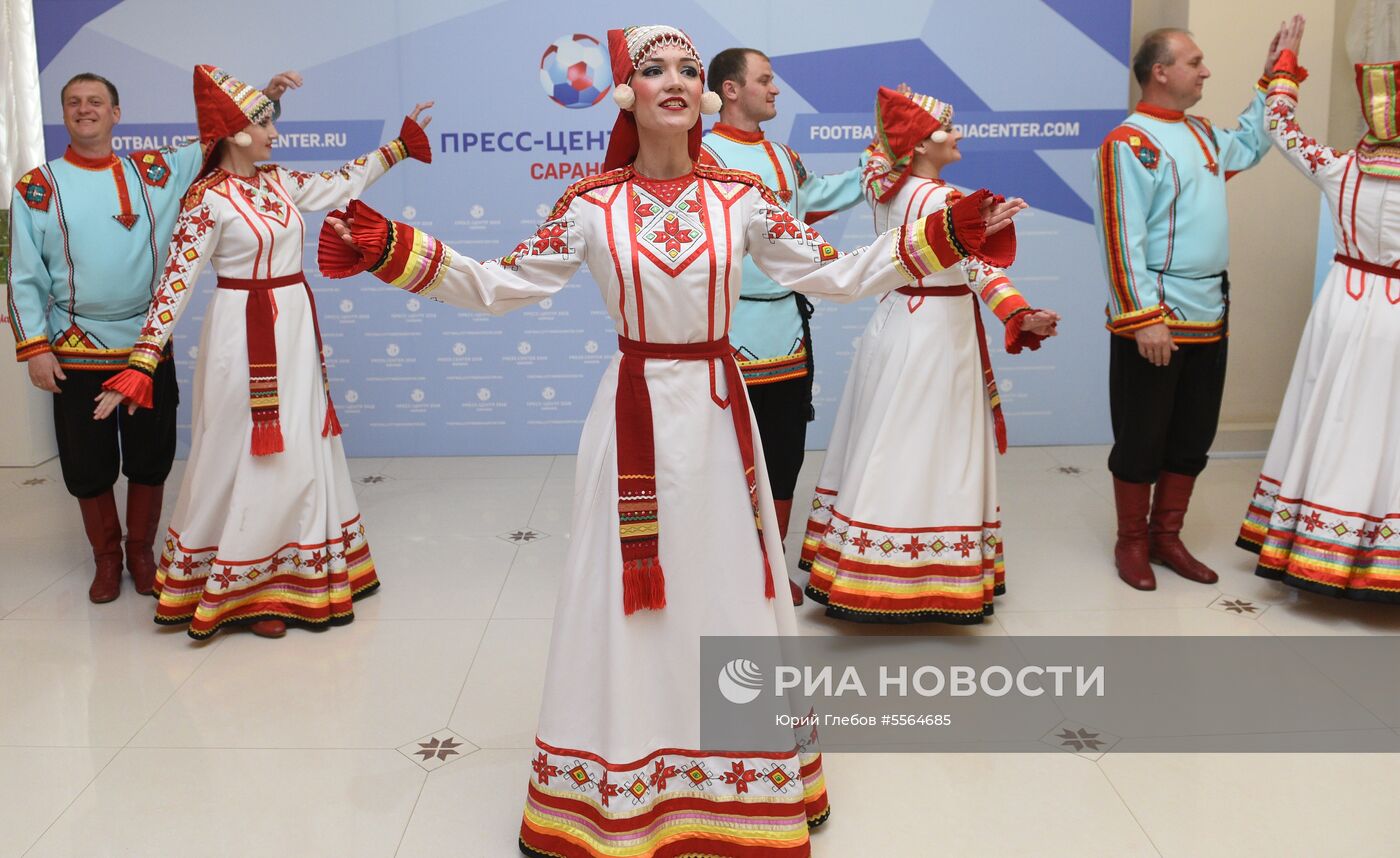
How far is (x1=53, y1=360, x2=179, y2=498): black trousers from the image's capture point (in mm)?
4043

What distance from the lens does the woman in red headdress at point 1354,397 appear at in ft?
12.2

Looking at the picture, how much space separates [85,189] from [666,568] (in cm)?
261

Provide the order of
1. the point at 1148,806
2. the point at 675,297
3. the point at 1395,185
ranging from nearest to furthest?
the point at 675,297 → the point at 1148,806 → the point at 1395,185

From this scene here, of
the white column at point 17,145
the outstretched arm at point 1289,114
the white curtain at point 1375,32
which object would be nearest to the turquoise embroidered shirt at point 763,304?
the outstretched arm at point 1289,114

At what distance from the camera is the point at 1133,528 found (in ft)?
13.9

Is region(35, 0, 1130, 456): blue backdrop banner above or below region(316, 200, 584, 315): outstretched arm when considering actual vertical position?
above

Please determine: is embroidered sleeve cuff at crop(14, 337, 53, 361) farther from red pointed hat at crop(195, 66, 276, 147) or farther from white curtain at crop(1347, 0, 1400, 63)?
white curtain at crop(1347, 0, 1400, 63)

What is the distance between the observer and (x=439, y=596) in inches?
164

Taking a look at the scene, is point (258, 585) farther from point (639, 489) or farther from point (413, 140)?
point (639, 489)

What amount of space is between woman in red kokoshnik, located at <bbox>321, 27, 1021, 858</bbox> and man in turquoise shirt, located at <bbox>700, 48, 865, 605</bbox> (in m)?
1.19

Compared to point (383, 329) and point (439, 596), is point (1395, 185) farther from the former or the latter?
point (383, 329)

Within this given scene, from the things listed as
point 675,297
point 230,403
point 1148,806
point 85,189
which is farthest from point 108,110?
point 1148,806

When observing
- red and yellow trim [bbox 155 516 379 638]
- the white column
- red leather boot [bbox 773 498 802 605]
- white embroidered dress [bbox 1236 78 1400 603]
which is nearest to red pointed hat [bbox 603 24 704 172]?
red leather boot [bbox 773 498 802 605]

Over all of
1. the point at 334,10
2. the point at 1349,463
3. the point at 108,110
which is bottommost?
the point at 1349,463
